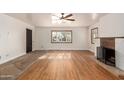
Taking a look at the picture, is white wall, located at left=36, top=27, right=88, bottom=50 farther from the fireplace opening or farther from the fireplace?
the fireplace opening

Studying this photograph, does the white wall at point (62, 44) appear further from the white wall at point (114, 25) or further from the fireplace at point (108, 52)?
the fireplace at point (108, 52)

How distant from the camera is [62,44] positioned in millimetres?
12594

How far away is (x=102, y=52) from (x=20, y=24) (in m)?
4.72

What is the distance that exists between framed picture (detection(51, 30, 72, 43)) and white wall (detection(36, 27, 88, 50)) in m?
0.25

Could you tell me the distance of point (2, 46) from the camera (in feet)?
20.0

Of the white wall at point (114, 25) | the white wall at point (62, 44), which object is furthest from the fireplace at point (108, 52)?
the white wall at point (62, 44)

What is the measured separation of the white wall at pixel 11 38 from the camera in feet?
20.1

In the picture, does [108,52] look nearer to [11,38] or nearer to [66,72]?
[66,72]

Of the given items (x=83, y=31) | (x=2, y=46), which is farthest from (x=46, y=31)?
(x=2, y=46)

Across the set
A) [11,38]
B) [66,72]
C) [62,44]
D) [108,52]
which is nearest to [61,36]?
[62,44]

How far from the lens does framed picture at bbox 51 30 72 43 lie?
41.2ft

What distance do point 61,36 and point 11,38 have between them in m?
5.99
